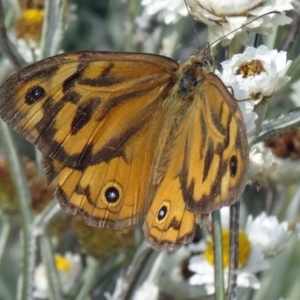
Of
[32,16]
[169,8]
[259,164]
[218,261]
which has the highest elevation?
[32,16]

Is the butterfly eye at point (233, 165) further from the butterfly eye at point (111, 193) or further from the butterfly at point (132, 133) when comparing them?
the butterfly eye at point (111, 193)

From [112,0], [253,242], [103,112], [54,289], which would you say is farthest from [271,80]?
[112,0]

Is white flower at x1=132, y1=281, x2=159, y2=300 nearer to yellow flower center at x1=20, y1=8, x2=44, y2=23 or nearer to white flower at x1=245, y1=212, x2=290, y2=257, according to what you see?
white flower at x1=245, y1=212, x2=290, y2=257

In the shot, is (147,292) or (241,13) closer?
(241,13)

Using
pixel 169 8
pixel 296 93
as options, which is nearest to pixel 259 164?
pixel 169 8

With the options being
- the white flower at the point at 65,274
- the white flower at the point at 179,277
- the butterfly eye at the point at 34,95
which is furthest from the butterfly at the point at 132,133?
the white flower at the point at 65,274

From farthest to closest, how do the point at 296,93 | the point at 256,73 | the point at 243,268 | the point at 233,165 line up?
the point at 296,93
the point at 243,268
the point at 256,73
the point at 233,165

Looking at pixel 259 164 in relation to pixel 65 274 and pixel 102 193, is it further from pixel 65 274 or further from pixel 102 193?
pixel 65 274

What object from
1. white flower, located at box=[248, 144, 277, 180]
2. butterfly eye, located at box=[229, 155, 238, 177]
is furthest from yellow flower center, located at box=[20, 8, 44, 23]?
butterfly eye, located at box=[229, 155, 238, 177]
